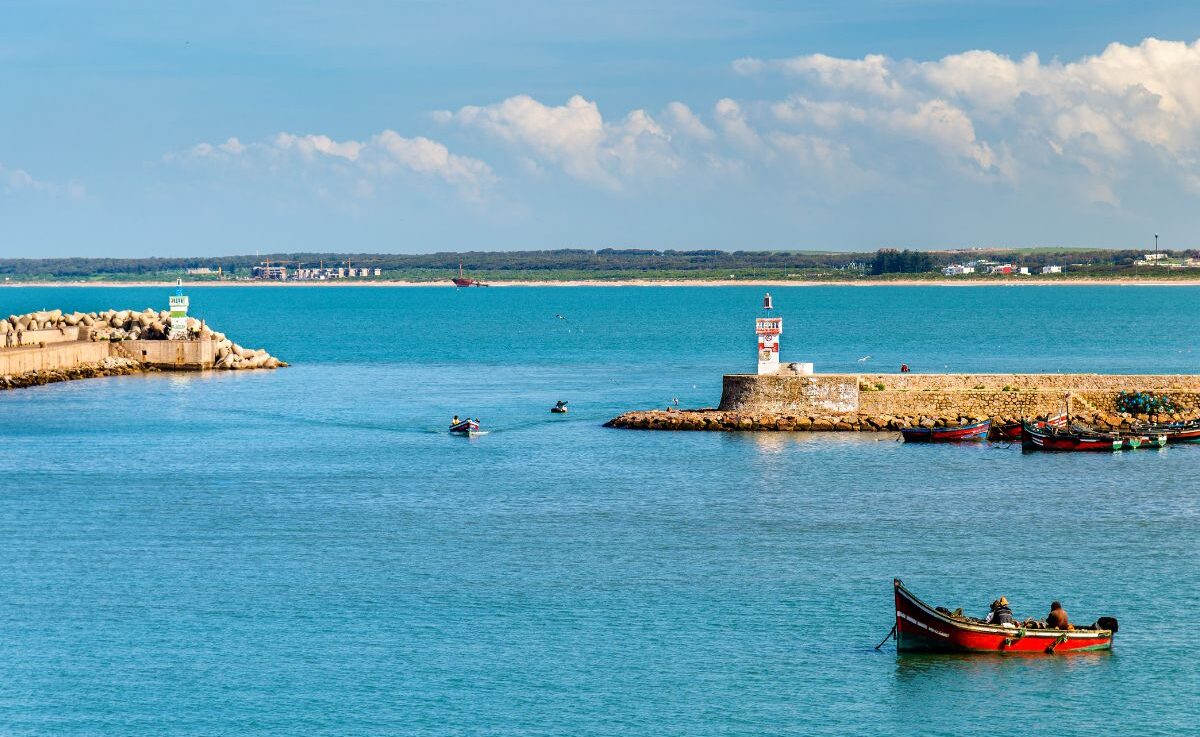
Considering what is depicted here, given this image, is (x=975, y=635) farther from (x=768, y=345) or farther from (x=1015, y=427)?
(x=768, y=345)

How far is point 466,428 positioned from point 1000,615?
36384mm

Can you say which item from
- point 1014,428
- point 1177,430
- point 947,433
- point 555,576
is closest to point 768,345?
point 947,433

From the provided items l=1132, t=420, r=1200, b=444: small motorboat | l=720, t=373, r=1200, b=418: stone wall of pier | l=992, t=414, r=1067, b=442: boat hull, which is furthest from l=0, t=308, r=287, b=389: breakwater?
l=1132, t=420, r=1200, b=444: small motorboat

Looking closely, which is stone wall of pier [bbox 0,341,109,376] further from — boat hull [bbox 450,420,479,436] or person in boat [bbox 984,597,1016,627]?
person in boat [bbox 984,597,1016,627]

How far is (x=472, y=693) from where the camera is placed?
30578mm

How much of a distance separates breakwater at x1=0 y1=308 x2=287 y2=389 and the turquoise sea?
19.4 metres

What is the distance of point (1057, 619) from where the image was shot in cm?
3284

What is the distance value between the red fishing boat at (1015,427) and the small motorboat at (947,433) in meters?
0.78

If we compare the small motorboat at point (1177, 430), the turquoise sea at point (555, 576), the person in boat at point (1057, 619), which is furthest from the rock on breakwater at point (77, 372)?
the person in boat at point (1057, 619)

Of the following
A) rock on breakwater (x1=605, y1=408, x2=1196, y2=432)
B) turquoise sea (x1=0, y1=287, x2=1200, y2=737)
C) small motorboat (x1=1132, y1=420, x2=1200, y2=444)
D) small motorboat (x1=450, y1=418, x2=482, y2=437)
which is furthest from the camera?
small motorboat (x1=450, y1=418, x2=482, y2=437)

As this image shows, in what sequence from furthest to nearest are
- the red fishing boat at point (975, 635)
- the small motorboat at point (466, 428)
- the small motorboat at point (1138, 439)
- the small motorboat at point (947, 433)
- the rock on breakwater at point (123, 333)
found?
the rock on breakwater at point (123, 333)
the small motorboat at point (466, 428)
the small motorboat at point (947, 433)
the small motorboat at point (1138, 439)
the red fishing boat at point (975, 635)

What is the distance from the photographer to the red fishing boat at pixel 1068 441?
60.0m

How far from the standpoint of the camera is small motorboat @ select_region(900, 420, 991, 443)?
61.0 m

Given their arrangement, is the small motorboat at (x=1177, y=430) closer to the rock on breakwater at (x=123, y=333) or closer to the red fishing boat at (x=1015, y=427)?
the red fishing boat at (x=1015, y=427)
